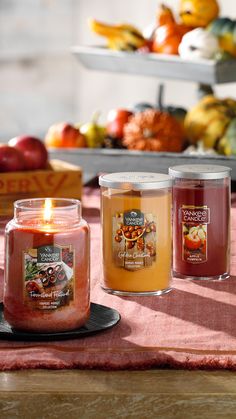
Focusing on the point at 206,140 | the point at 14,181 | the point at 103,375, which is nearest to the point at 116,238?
the point at 103,375

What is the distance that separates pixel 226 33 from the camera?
7.65 feet

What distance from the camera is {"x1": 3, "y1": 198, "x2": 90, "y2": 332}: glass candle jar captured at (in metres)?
1.05

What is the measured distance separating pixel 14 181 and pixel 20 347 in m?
1.03

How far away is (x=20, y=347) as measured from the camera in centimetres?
103

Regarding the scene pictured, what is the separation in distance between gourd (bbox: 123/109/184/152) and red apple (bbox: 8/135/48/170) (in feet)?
1.06

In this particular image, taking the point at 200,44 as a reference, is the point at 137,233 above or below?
below

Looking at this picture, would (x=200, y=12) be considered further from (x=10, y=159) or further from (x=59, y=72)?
(x=59, y=72)

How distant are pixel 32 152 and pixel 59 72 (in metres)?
3.15

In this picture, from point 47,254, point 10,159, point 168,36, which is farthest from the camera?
point 168,36

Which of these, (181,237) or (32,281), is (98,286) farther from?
(32,281)

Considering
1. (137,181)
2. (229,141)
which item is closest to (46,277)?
(137,181)

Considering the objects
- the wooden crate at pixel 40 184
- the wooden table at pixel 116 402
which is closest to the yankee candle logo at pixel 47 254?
the wooden table at pixel 116 402

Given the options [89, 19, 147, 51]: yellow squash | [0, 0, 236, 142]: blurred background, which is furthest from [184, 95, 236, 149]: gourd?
[0, 0, 236, 142]: blurred background

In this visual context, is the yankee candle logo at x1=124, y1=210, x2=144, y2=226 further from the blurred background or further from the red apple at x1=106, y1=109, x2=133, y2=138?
the blurred background
